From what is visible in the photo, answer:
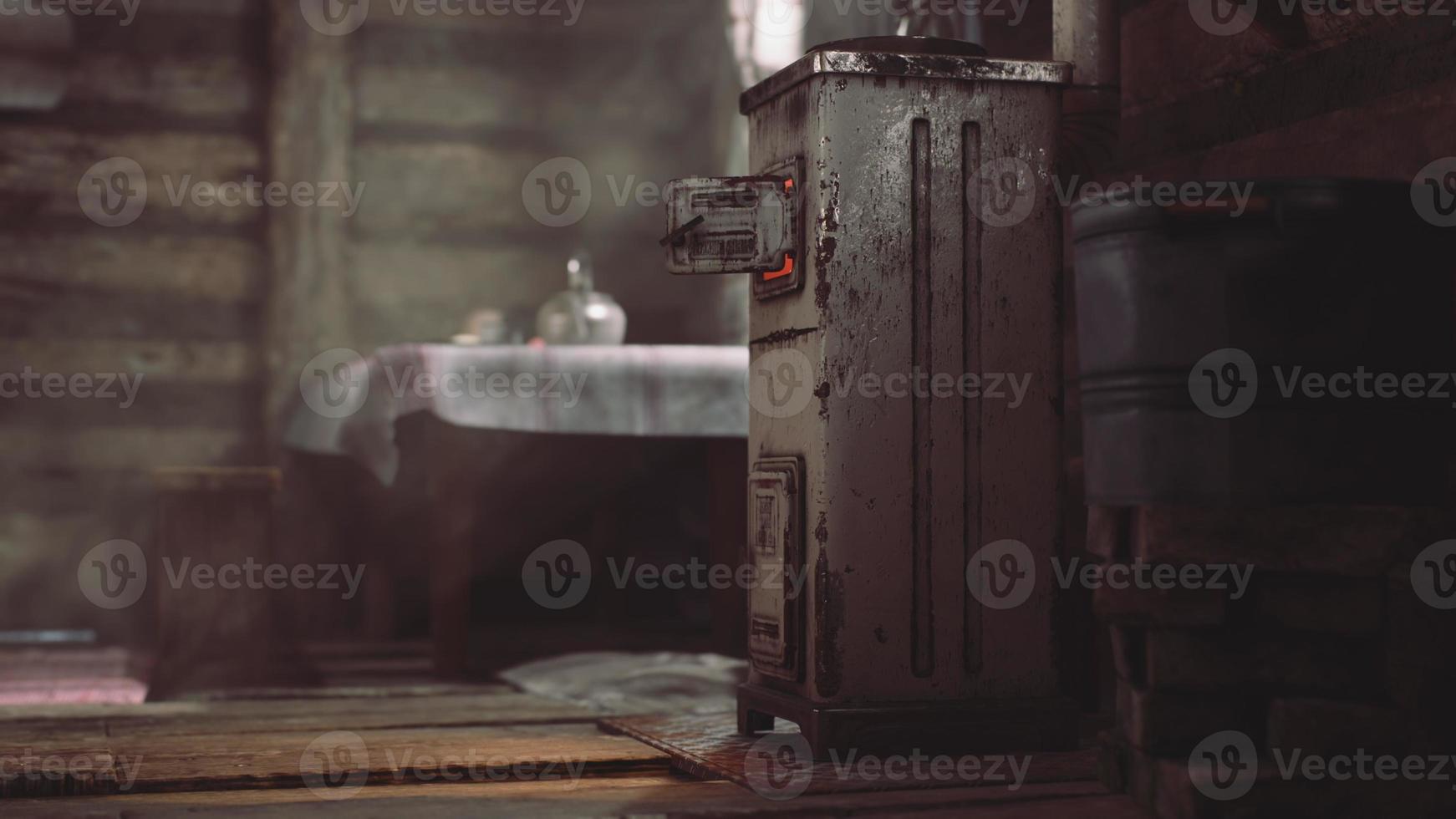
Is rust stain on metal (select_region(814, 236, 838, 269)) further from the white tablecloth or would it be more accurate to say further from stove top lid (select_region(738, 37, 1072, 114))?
the white tablecloth

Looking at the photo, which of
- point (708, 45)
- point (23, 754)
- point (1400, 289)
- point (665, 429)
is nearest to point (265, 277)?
point (708, 45)

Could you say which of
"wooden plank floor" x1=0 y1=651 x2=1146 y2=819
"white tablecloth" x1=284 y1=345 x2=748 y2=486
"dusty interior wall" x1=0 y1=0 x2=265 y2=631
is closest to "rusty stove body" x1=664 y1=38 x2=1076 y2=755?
"wooden plank floor" x1=0 y1=651 x2=1146 y2=819

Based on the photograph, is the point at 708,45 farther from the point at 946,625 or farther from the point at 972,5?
the point at 946,625

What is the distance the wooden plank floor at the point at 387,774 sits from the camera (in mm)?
2473

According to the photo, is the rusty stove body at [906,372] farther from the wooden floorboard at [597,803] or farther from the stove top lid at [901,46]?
the wooden floorboard at [597,803]

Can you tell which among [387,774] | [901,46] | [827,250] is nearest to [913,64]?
[901,46]

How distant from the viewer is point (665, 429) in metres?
4.62

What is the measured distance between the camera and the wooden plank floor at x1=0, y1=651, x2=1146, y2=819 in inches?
97.3

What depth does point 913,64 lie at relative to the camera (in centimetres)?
302

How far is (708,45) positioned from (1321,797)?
5.07 metres

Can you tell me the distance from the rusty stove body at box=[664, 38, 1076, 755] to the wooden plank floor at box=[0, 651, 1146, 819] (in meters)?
0.36

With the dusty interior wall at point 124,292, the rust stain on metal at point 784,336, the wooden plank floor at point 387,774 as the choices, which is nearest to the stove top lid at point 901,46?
the rust stain on metal at point 784,336

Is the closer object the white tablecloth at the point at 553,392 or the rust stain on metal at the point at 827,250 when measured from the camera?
the rust stain on metal at the point at 827,250

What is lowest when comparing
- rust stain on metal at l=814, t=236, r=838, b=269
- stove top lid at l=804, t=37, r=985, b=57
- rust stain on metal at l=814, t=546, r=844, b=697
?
rust stain on metal at l=814, t=546, r=844, b=697
